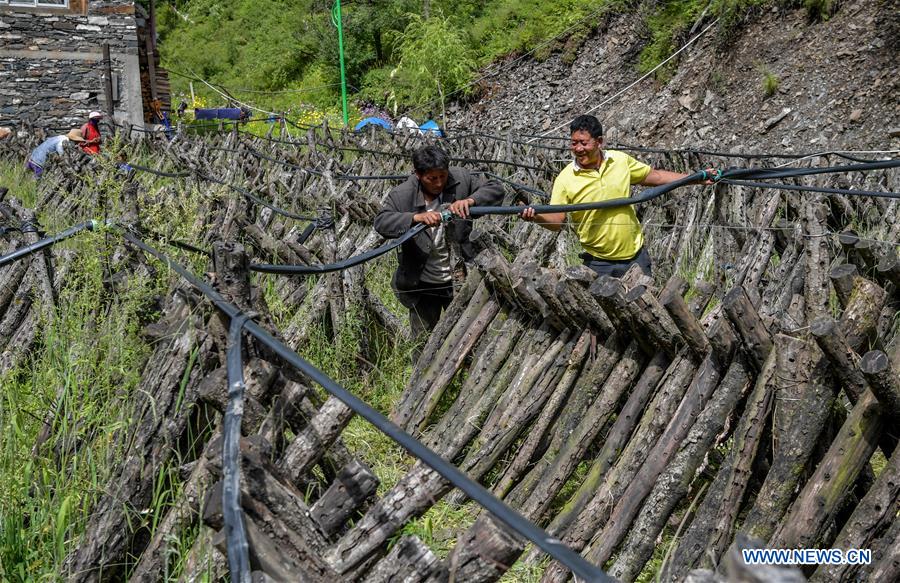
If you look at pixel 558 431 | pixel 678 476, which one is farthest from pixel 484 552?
pixel 558 431

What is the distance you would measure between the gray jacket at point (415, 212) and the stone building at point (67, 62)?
16868mm

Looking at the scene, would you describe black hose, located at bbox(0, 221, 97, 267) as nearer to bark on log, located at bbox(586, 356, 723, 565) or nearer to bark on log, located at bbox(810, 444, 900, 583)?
bark on log, located at bbox(586, 356, 723, 565)

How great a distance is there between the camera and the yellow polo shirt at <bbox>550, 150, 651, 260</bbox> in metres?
4.98

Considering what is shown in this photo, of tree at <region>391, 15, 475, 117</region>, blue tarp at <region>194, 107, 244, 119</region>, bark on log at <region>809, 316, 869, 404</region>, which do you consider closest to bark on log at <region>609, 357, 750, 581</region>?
bark on log at <region>809, 316, 869, 404</region>

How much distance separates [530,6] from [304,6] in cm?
1431

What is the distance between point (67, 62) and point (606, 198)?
18.3m

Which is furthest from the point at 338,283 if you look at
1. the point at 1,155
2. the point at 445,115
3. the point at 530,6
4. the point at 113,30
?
the point at 530,6

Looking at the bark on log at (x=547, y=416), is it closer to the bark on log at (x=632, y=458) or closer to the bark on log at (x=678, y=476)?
the bark on log at (x=632, y=458)

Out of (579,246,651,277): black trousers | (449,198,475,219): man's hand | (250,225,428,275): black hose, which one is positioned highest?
(449,198,475,219): man's hand

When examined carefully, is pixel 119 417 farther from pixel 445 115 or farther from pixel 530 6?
pixel 530 6

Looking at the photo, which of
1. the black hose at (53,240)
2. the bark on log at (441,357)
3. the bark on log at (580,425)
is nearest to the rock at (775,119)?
the bark on log at (441,357)

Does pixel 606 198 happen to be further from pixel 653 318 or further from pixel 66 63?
pixel 66 63

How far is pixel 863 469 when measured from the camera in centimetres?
274

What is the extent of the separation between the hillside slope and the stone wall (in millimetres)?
8546
